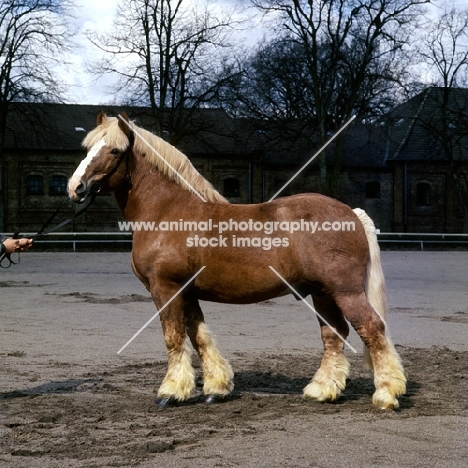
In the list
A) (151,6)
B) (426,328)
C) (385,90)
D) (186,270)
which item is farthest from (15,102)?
(186,270)

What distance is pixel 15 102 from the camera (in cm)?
3912

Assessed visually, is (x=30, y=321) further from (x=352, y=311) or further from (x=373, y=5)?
(x=373, y=5)

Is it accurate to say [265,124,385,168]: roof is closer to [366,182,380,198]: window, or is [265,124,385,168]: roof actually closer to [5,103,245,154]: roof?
[366,182,380,198]: window

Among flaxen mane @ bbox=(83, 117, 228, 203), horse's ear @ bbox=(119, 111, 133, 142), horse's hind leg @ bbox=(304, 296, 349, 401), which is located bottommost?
horse's hind leg @ bbox=(304, 296, 349, 401)

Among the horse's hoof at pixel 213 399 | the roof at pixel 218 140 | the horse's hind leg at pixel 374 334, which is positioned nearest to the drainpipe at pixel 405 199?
the roof at pixel 218 140

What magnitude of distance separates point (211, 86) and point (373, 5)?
381 inches

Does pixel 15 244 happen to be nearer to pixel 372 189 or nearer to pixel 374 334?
pixel 374 334

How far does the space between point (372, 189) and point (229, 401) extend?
158 feet

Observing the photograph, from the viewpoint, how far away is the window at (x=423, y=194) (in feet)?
174

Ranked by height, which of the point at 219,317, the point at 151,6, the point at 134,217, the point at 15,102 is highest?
the point at 151,6

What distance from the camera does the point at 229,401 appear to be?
251 inches

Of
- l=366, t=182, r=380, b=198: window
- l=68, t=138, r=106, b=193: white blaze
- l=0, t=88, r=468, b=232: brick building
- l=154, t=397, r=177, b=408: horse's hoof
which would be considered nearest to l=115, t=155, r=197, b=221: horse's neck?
l=68, t=138, r=106, b=193: white blaze

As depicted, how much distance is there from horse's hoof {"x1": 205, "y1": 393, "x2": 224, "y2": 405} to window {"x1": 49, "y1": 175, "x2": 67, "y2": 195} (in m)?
44.9

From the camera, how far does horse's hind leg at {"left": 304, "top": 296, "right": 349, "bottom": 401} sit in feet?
20.6
